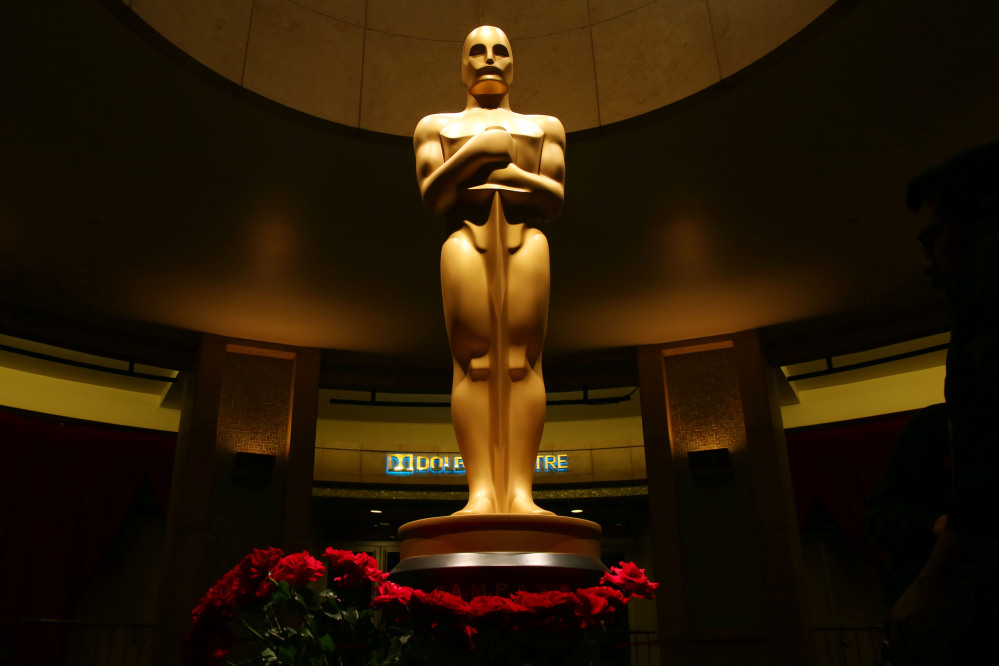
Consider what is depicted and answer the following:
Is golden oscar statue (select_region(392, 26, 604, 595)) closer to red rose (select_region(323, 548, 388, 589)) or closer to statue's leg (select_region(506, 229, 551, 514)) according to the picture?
statue's leg (select_region(506, 229, 551, 514))

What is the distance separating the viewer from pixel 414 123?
4.54 metres

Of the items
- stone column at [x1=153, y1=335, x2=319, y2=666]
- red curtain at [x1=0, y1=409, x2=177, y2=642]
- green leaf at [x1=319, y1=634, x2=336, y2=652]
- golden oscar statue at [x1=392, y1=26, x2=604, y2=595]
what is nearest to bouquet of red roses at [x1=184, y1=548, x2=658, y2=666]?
green leaf at [x1=319, y1=634, x2=336, y2=652]

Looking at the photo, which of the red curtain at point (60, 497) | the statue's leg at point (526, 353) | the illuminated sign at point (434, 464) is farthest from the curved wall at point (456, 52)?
the illuminated sign at point (434, 464)

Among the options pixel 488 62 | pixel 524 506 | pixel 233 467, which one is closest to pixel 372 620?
pixel 524 506

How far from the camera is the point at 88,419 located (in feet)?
28.3

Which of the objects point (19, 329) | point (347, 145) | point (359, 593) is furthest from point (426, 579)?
point (19, 329)

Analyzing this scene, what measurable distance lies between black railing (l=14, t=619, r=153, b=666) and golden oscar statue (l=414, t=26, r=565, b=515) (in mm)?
5271

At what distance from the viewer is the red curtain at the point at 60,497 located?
7.18m

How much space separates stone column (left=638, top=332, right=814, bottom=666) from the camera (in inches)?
261

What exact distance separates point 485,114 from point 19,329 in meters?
5.82

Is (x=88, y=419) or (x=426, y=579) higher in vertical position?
(x=88, y=419)

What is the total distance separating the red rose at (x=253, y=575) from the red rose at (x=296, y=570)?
24mm

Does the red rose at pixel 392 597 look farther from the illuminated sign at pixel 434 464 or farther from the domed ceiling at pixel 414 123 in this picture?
the illuminated sign at pixel 434 464

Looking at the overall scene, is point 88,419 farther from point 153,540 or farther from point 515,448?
point 515,448
